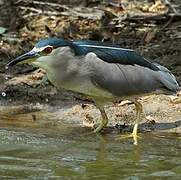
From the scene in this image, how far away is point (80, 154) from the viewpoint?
6184mm

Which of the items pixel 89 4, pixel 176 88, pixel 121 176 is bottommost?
pixel 121 176

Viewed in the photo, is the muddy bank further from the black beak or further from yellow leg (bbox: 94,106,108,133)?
the black beak

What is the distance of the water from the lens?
5.61 metres

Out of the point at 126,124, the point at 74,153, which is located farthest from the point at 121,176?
the point at 126,124

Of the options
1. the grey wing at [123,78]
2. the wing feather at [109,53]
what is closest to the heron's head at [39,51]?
the wing feather at [109,53]

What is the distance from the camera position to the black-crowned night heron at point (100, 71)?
262 inches

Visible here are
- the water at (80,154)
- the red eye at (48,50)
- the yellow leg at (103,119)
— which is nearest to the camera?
the water at (80,154)

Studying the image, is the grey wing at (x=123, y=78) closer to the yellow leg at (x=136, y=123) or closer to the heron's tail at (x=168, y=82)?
the heron's tail at (x=168, y=82)

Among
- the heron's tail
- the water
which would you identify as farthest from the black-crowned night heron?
the water

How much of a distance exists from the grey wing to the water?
46 cm

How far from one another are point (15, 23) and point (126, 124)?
142 inches

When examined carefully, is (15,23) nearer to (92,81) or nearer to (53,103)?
(53,103)

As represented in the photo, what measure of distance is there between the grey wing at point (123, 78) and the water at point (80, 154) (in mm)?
460

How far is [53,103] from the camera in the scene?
8.09 metres
